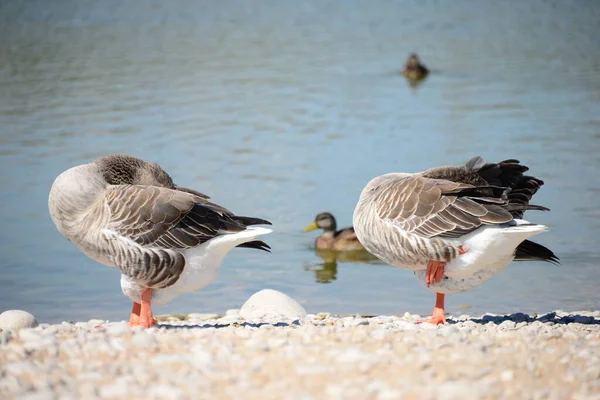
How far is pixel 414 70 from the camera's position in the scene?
23500 mm

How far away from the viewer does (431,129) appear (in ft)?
60.6

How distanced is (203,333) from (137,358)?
33.3 inches

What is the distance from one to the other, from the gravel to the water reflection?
5.60 m

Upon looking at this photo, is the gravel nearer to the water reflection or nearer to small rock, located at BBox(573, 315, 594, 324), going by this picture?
small rock, located at BBox(573, 315, 594, 324)

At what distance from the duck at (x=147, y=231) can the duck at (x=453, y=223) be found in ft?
3.82

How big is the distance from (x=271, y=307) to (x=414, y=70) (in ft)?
50.5

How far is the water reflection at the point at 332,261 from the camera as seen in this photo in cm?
1166

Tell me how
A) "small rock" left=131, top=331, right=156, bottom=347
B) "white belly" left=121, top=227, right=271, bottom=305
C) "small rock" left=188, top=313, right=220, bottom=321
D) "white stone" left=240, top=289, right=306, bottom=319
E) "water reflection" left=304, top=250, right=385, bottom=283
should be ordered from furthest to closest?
"water reflection" left=304, top=250, right=385, bottom=283, "small rock" left=188, top=313, right=220, bottom=321, "white stone" left=240, top=289, right=306, bottom=319, "white belly" left=121, top=227, right=271, bottom=305, "small rock" left=131, top=331, right=156, bottom=347

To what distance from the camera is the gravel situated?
4547mm

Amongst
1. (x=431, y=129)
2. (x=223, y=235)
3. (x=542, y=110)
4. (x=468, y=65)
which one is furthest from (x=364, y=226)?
(x=468, y=65)

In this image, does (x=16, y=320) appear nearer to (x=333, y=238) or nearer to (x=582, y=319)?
(x=582, y=319)

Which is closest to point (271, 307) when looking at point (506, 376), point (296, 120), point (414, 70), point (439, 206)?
point (439, 206)

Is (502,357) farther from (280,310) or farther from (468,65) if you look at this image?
(468,65)

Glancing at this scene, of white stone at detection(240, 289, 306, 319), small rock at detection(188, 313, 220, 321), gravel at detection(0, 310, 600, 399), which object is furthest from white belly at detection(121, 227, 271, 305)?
small rock at detection(188, 313, 220, 321)
